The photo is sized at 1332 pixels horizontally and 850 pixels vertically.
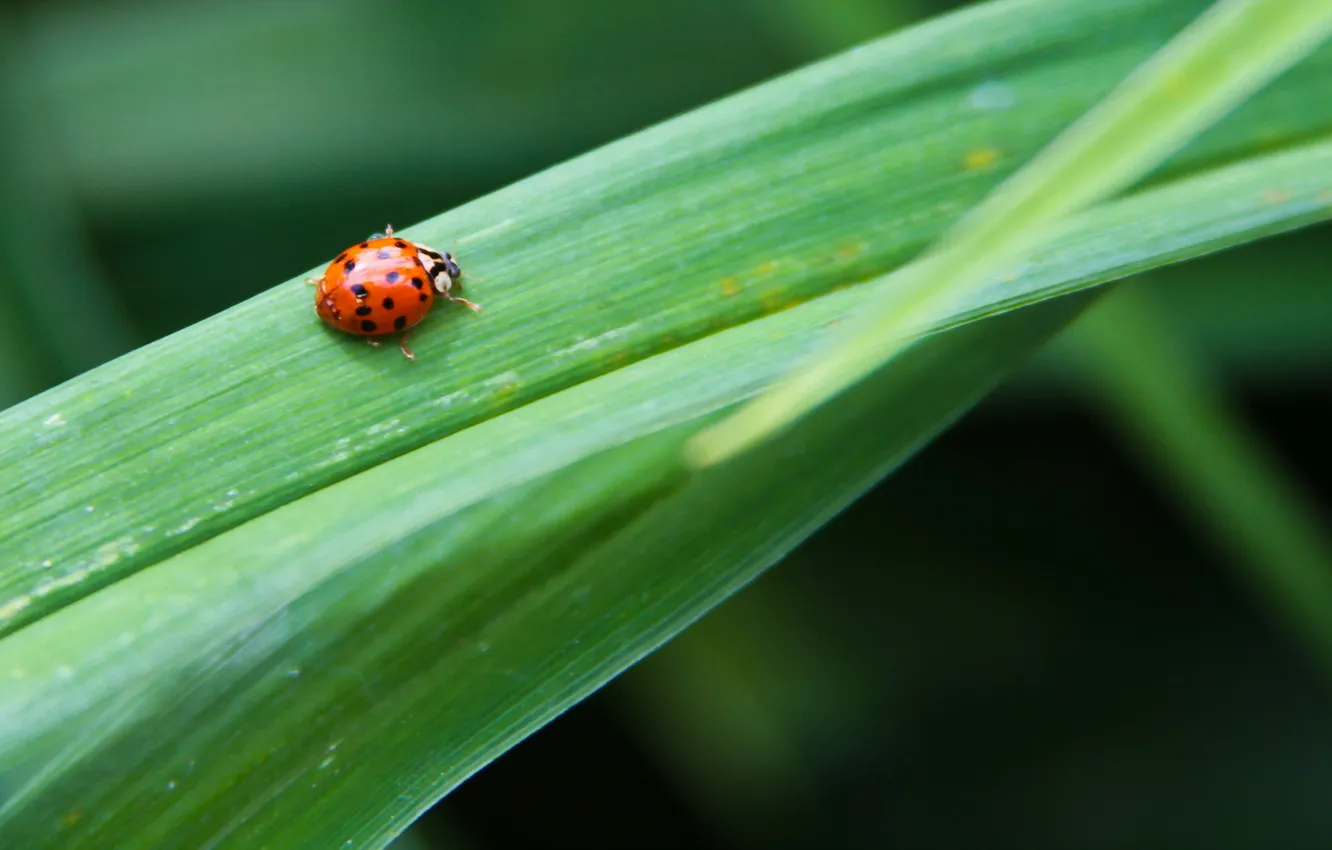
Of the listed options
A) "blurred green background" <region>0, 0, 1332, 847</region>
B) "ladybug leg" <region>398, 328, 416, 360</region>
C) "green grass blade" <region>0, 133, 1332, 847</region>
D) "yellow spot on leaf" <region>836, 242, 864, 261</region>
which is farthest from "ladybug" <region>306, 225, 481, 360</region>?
"blurred green background" <region>0, 0, 1332, 847</region>

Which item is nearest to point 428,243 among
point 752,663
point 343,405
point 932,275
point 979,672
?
point 343,405

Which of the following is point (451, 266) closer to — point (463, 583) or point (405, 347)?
point (405, 347)

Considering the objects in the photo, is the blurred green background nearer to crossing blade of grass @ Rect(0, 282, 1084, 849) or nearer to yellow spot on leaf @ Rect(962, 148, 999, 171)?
yellow spot on leaf @ Rect(962, 148, 999, 171)

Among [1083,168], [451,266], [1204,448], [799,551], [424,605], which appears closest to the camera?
[1083,168]

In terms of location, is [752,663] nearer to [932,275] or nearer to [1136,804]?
[1136,804]

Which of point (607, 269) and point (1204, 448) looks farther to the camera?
point (1204, 448)

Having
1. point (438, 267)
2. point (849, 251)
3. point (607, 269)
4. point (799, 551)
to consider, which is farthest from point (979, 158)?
point (799, 551)

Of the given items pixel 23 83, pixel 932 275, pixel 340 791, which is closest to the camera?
pixel 932 275
